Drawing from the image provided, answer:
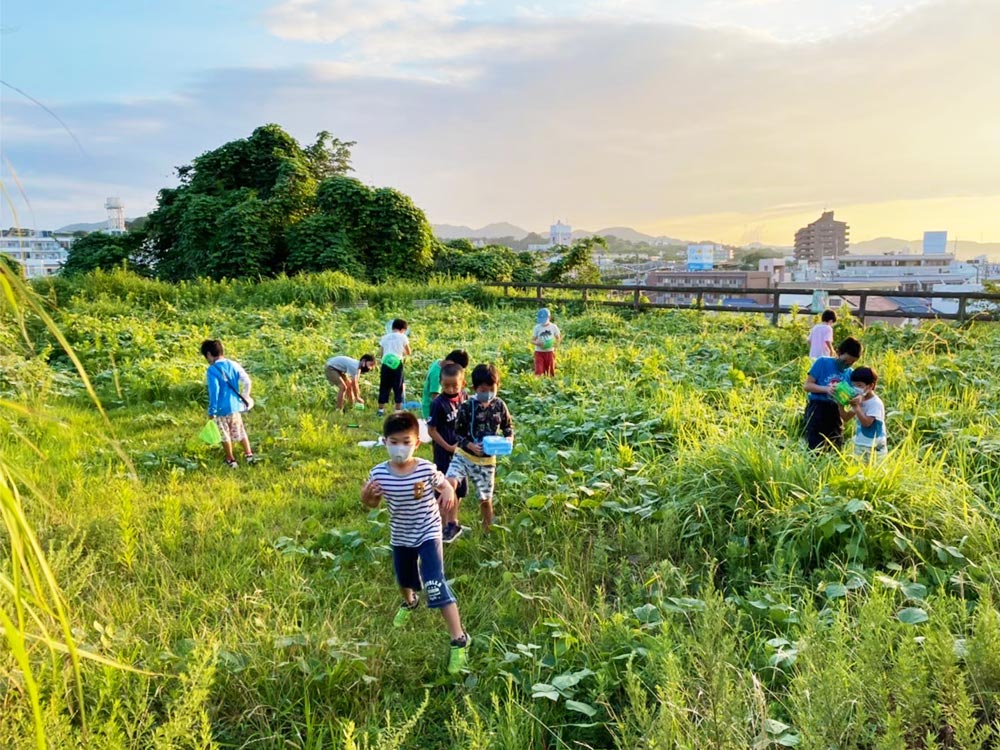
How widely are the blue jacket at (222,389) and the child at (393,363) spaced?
7.08 feet

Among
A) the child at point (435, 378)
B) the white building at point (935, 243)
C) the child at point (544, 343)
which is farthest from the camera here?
the white building at point (935, 243)

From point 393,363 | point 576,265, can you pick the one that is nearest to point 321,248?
point 576,265

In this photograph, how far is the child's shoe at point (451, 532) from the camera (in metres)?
4.67

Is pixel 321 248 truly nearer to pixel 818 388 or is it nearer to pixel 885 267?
pixel 818 388

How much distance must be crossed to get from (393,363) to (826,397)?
506 cm

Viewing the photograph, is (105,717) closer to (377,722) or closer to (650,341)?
(377,722)

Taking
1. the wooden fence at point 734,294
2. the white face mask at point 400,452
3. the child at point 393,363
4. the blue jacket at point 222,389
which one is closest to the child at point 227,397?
the blue jacket at point 222,389

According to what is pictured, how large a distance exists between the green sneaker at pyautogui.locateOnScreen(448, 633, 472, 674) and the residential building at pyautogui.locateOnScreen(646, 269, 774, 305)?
41.2ft

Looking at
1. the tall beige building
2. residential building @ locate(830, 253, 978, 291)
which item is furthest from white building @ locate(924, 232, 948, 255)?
the tall beige building

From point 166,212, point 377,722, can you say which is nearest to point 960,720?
point 377,722

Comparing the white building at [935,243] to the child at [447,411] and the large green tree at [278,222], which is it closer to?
the large green tree at [278,222]

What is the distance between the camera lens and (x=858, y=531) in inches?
149

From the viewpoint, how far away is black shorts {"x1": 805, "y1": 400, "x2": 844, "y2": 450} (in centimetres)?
567

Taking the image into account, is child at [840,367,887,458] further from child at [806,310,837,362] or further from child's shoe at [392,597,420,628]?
child's shoe at [392,597,420,628]
